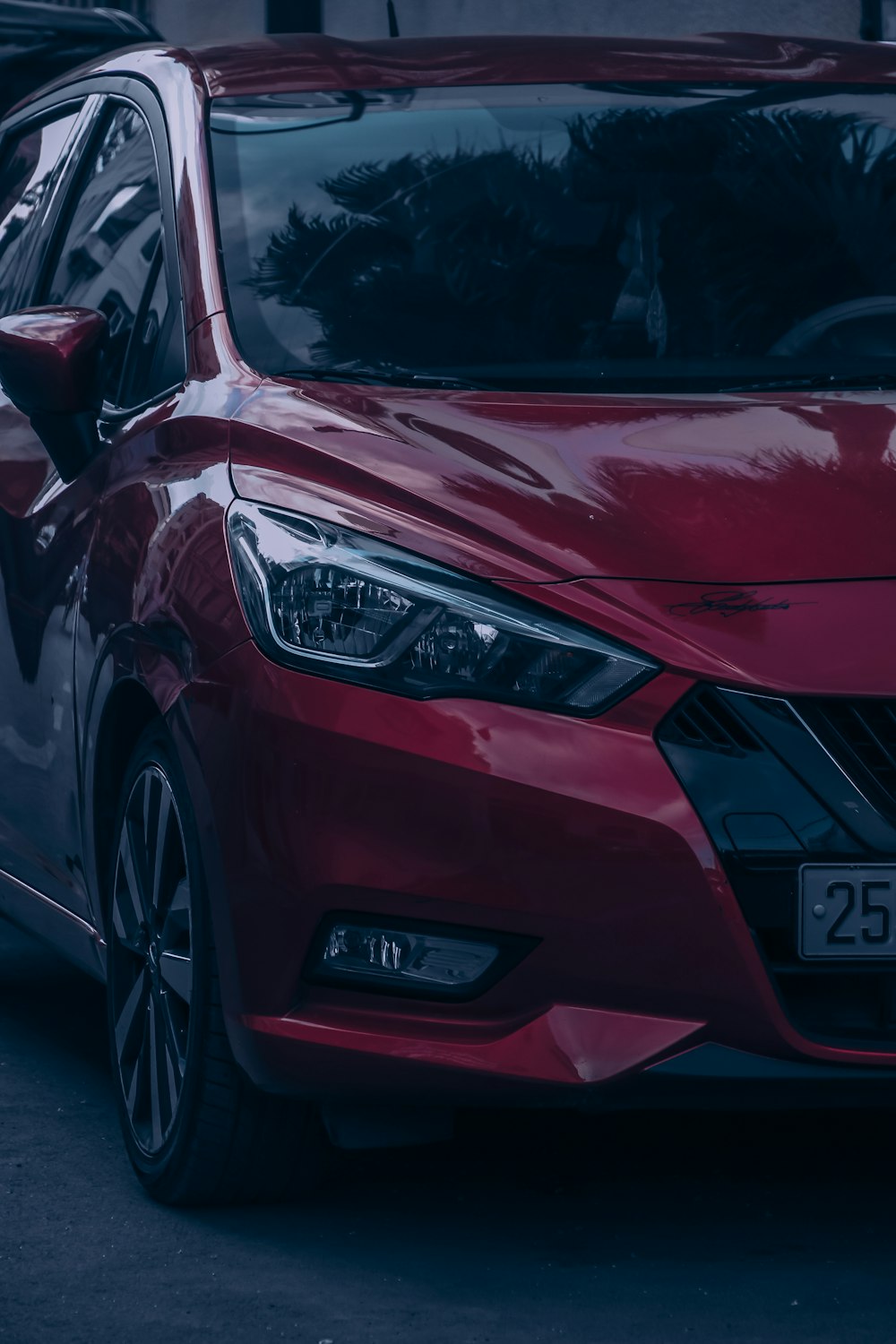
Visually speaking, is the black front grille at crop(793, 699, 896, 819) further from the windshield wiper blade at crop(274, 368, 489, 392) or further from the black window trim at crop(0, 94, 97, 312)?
the black window trim at crop(0, 94, 97, 312)

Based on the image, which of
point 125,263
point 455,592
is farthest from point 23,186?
point 455,592

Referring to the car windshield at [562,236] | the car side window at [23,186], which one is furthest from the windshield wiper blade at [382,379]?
the car side window at [23,186]

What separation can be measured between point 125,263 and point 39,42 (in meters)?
6.40

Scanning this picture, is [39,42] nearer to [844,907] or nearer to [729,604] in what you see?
[729,604]

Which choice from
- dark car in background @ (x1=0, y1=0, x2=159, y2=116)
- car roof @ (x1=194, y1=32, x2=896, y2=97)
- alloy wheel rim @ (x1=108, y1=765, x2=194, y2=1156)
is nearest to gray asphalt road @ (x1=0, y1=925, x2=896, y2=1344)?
alloy wheel rim @ (x1=108, y1=765, x2=194, y2=1156)

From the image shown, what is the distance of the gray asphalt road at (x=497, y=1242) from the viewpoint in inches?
128

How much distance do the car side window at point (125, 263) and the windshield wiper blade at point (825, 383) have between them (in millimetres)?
939

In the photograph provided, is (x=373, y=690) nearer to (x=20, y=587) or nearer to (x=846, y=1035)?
(x=846, y=1035)

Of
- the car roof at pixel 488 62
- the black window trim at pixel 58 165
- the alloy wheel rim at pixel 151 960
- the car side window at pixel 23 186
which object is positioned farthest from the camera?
the car side window at pixel 23 186

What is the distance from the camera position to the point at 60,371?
411cm

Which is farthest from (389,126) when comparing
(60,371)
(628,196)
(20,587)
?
(20,587)

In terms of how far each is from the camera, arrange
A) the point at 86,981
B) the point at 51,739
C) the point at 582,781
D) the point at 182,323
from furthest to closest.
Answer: the point at 86,981
the point at 51,739
the point at 182,323
the point at 582,781

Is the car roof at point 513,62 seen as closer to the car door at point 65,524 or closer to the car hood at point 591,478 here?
the car door at point 65,524

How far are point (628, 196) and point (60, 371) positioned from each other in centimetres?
109
